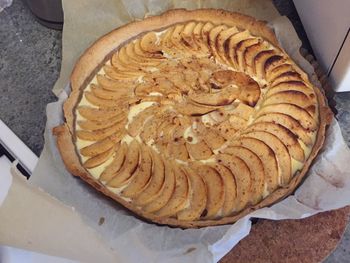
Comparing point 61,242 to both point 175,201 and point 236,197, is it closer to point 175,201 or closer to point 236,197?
point 175,201

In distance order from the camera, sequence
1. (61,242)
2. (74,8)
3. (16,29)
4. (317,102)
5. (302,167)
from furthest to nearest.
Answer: (16,29), (74,8), (317,102), (302,167), (61,242)

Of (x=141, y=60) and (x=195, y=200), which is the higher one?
(x=141, y=60)

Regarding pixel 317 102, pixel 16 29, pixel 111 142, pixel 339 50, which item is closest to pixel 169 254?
pixel 111 142

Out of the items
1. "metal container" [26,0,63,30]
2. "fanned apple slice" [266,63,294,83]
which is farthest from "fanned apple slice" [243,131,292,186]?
"metal container" [26,0,63,30]

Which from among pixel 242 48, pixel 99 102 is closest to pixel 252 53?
pixel 242 48

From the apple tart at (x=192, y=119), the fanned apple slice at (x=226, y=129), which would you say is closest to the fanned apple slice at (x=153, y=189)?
the apple tart at (x=192, y=119)

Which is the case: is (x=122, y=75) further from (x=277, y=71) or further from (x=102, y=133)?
(x=277, y=71)
